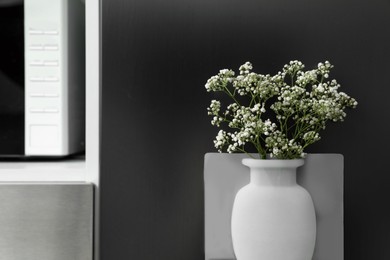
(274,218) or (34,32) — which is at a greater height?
(34,32)

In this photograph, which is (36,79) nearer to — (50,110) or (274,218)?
(50,110)

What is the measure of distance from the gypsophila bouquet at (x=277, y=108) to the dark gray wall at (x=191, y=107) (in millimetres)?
Result: 41

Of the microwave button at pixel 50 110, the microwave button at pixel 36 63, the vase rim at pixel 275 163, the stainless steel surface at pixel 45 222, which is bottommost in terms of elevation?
the stainless steel surface at pixel 45 222

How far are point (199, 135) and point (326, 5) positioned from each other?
36cm

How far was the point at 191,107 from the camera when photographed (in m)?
1.08

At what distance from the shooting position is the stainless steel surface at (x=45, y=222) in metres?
1.04

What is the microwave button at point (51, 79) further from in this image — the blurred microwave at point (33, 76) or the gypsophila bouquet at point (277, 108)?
the gypsophila bouquet at point (277, 108)

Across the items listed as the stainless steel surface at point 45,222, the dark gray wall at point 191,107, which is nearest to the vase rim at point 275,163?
the dark gray wall at point 191,107

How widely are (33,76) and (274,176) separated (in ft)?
1.71

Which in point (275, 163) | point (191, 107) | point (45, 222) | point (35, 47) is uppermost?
point (35, 47)

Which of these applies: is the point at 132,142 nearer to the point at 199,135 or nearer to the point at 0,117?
the point at 199,135

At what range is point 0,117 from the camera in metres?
1.09

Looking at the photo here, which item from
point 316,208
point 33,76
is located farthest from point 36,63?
point 316,208

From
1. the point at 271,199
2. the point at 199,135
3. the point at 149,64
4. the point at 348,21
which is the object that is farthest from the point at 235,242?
the point at 348,21
